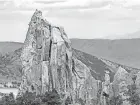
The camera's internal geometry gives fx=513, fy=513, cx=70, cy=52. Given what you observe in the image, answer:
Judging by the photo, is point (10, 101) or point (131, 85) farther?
point (131, 85)

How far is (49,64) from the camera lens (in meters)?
129

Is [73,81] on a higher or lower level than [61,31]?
lower

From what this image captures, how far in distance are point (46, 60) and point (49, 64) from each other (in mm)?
1360

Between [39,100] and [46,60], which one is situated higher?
[46,60]

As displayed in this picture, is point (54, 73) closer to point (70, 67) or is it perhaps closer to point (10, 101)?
point (70, 67)

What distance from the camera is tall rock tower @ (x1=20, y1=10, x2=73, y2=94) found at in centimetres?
12800

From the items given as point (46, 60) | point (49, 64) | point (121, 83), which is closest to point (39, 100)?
point (49, 64)

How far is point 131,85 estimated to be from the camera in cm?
12825

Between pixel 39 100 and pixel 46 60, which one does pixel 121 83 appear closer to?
pixel 46 60

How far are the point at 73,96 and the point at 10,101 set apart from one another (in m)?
20.3

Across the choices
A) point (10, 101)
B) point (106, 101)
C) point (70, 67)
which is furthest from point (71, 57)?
point (10, 101)

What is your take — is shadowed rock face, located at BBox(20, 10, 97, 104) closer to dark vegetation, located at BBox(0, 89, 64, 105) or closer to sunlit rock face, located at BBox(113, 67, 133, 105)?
sunlit rock face, located at BBox(113, 67, 133, 105)

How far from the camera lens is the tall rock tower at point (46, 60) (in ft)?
420

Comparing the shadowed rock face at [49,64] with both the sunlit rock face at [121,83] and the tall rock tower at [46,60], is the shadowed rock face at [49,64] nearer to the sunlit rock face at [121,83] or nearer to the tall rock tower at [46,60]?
the tall rock tower at [46,60]
